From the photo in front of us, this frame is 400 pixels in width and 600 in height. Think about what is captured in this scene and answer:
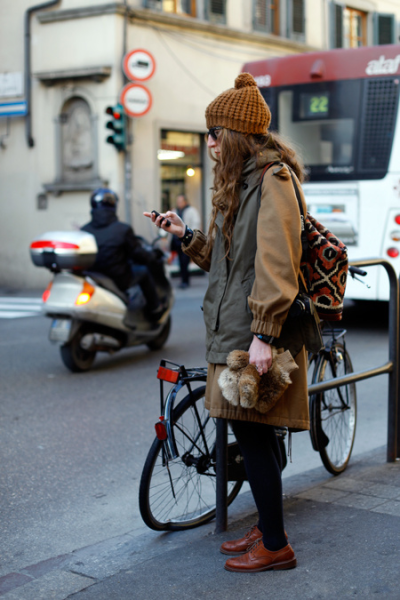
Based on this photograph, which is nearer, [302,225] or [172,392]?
[302,225]

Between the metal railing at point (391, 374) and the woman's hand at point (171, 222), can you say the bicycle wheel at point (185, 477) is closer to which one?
the metal railing at point (391, 374)

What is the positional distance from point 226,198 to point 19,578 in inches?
68.9

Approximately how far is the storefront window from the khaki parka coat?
50.3 feet

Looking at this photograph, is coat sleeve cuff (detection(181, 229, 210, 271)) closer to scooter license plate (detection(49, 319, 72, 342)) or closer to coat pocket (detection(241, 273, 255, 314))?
coat pocket (detection(241, 273, 255, 314))

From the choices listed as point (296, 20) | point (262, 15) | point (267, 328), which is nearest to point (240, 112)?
point (267, 328)

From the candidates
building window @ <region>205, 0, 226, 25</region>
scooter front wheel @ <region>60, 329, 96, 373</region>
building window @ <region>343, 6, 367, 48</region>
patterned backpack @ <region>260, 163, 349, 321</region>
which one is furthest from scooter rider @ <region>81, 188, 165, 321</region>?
building window @ <region>343, 6, 367, 48</region>

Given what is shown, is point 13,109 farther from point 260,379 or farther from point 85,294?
point 260,379

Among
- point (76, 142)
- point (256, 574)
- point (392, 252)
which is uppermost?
point (76, 142)

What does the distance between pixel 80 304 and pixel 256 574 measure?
4.85m

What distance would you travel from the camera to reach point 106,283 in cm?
821

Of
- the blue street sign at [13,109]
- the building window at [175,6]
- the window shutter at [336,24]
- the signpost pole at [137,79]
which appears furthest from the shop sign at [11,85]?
the window shutter at [336,24]

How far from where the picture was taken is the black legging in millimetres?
3219

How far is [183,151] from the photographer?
1931 centimetres

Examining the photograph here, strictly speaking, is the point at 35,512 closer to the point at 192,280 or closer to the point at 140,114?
the point at 140,114
